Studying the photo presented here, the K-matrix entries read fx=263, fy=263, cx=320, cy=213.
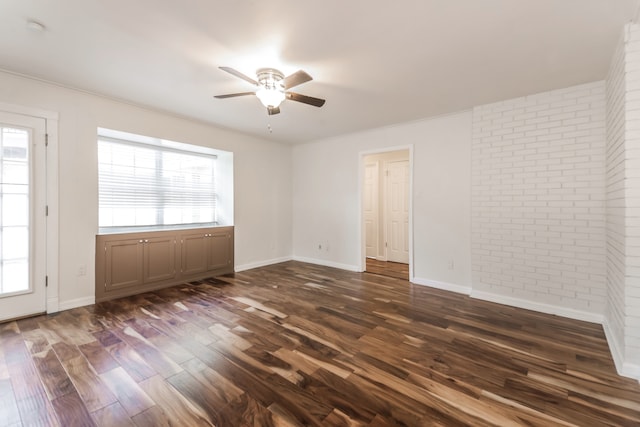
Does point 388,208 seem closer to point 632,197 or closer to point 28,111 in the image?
point 632,197

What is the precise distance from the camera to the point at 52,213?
10.1 feet

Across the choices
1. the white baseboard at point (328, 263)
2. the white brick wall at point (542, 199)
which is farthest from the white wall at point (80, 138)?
the white brick wall at point (542, 199)

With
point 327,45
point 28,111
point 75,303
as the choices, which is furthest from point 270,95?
point 75,303

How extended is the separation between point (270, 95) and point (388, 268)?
13.6ft

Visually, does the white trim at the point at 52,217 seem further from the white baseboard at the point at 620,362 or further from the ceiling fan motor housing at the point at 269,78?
the white baseboard at the point at 620,362

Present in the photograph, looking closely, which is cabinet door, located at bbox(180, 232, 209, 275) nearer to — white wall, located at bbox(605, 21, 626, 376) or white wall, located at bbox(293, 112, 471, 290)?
white wall, located at bbox(293, 112, 471, 290)

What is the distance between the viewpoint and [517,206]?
3381 mm

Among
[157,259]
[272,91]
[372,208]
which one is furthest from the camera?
[372,208]

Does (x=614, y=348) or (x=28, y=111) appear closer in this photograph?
(x=614, y=348)

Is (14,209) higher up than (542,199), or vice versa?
(542,199)

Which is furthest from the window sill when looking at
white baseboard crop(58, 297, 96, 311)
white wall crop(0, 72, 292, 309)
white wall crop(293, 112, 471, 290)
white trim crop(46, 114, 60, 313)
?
white wall crop(293, 112, 471, 290)

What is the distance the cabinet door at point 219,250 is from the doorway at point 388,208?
292 centimetres

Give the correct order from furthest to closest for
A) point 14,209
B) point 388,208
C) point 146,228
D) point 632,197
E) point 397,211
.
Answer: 1. point 388,208
2. point 397,211
3. point 146,228
4. point 14,209
5. point 632,197

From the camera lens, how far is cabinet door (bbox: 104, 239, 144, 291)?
355cm
